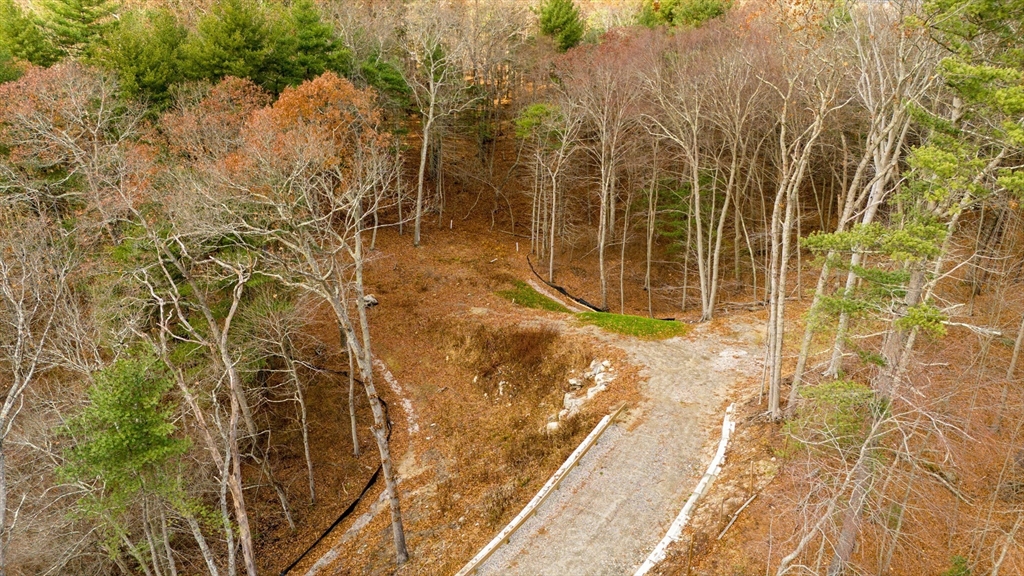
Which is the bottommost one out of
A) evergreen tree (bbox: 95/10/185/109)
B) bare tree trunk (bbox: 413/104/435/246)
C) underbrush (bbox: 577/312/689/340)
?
underbrush (bbox: 577/312/689/340)

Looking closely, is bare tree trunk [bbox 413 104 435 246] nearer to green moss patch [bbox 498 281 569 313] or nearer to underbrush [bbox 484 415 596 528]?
green moss patch [bbox 498 281 569 313]

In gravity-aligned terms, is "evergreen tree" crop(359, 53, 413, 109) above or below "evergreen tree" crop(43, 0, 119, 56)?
below

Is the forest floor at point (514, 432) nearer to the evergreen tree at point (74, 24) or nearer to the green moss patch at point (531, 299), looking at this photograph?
the green moss patch at point (531, 299)

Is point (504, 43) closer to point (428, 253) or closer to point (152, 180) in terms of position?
point (428, 253)

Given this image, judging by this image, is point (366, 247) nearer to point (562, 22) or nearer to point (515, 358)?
point (515, 358)

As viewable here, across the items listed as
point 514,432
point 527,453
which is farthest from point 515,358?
point 527,453

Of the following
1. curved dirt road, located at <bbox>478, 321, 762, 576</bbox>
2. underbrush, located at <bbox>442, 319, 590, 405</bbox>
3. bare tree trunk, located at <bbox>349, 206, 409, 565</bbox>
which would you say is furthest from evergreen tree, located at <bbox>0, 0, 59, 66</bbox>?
curved dirt road, located at <bbox>478, 321, 762, 576</bbox>
